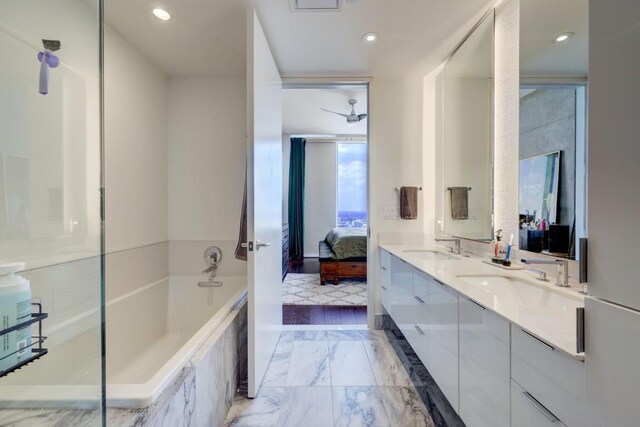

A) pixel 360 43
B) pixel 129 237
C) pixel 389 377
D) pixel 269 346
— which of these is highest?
pixel 360 43

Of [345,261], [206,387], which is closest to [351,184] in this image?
[345,261]

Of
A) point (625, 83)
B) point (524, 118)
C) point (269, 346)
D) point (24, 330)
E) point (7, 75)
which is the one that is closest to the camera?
Result: point (625, 83)

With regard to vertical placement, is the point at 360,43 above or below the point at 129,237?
above

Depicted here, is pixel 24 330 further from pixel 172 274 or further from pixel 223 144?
pixel 223 144

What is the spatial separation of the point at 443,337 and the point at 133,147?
2.41 meters

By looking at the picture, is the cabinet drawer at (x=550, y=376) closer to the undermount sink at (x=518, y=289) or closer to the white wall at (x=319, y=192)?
the undermount sink at (x=518, y=289)

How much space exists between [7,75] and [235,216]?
5.11ft

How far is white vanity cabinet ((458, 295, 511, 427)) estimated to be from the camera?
0.93 meters

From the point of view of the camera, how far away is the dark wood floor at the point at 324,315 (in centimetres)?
282

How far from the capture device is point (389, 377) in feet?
6.13

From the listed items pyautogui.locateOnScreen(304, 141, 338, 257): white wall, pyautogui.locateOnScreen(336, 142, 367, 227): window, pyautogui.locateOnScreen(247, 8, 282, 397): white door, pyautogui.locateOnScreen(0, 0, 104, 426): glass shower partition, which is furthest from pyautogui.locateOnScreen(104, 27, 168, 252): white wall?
pyautogui.locateOnScreen(336, 142, 367, 227): window

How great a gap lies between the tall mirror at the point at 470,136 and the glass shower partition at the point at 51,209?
2.19m

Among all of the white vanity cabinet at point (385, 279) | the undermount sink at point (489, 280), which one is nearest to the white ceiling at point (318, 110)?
the white vanity cabinet at point (385, 279)

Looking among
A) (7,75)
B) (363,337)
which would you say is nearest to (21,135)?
(7,75)
